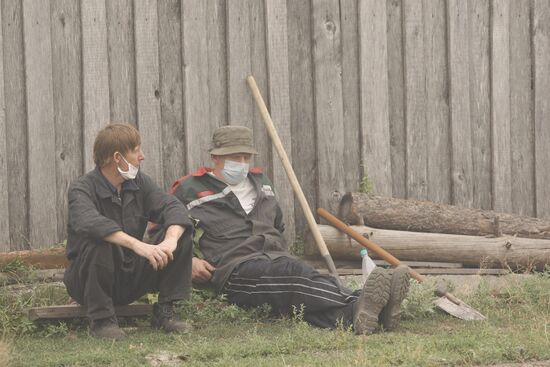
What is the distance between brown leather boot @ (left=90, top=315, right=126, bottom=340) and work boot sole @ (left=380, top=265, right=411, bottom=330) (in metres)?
1.49

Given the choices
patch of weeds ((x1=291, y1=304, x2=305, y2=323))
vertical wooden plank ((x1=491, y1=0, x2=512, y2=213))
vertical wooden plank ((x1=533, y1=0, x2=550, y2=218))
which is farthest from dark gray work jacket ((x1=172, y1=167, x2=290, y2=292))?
vertical wooden plank ((x1=533, y1=0, x2=550, y2=218))

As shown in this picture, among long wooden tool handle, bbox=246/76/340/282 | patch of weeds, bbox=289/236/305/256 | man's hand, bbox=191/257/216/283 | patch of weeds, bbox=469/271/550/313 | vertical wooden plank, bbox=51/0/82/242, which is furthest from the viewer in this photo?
patch of weeds, bbox=289/236/305/256

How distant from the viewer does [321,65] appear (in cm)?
789

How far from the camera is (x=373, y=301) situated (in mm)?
5609

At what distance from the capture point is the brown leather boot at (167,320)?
5824mm

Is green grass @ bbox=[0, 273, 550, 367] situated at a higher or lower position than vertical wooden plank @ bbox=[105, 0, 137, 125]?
lower

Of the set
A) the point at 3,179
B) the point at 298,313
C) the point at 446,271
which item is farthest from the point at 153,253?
the point at 446,271

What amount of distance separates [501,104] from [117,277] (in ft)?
13.4

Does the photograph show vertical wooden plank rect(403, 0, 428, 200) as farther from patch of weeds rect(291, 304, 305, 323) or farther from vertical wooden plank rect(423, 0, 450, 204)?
patch of weeds rect(291, 304, 305, 323)

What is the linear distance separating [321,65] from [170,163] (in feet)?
4.75

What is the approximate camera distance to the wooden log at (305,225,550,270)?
773 centimetres

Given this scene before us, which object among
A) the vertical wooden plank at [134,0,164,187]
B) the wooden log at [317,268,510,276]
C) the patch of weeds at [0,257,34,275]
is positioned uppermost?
the vertical wooden plank at [134,0,164,187]

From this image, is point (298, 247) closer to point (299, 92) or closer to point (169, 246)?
point (299, 92)

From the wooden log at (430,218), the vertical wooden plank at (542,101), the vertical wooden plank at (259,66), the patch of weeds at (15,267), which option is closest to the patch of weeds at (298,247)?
the wooden log at (430,218)
